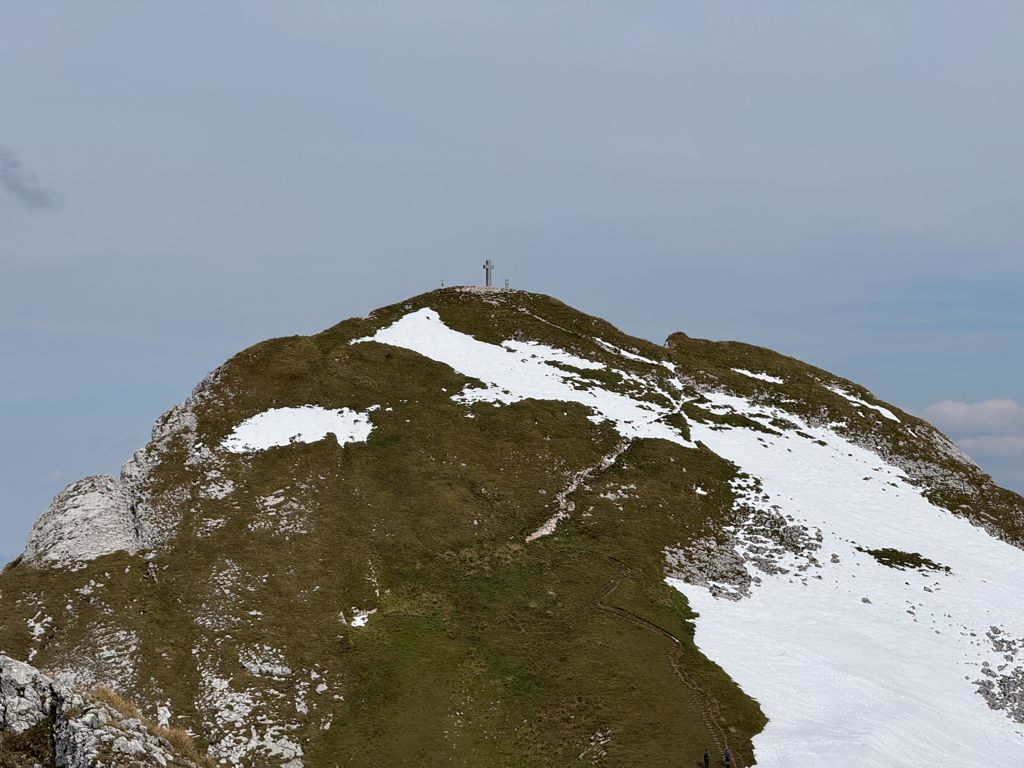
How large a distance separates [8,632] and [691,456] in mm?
51858

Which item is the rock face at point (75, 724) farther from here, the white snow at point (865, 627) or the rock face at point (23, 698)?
the white snow at point (865, 627)

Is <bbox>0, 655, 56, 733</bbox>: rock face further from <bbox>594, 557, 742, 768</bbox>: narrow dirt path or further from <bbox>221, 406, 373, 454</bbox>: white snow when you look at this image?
<bbox>221, 406, 373, 454</bbox>: white snow

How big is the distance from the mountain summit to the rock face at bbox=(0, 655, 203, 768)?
0.13m

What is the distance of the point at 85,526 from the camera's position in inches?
2274

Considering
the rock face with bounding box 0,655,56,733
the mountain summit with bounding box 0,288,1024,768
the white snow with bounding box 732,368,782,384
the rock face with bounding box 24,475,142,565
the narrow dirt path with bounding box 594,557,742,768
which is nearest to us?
the rock face with bounding box 0,655,56,733

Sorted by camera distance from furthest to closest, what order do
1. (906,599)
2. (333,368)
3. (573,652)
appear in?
(333,368) → (906,599) → (573,652)

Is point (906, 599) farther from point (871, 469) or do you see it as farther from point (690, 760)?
point (690, 760)

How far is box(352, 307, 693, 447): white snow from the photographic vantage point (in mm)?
76750

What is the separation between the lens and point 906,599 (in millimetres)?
60125

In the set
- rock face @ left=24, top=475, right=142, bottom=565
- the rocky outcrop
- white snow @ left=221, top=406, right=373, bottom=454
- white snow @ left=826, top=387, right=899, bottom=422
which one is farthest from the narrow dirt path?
white snow @ left=826, top=387, right=899, bottom=422

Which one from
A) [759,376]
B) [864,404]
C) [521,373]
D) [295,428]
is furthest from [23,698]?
[864,404]

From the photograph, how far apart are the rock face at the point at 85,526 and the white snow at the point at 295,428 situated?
9.16m

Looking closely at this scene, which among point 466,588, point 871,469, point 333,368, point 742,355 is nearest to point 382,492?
point 466,588

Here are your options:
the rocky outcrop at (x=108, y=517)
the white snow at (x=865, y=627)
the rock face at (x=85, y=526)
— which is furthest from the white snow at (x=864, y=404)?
the rock face at (x=85, y=526)
